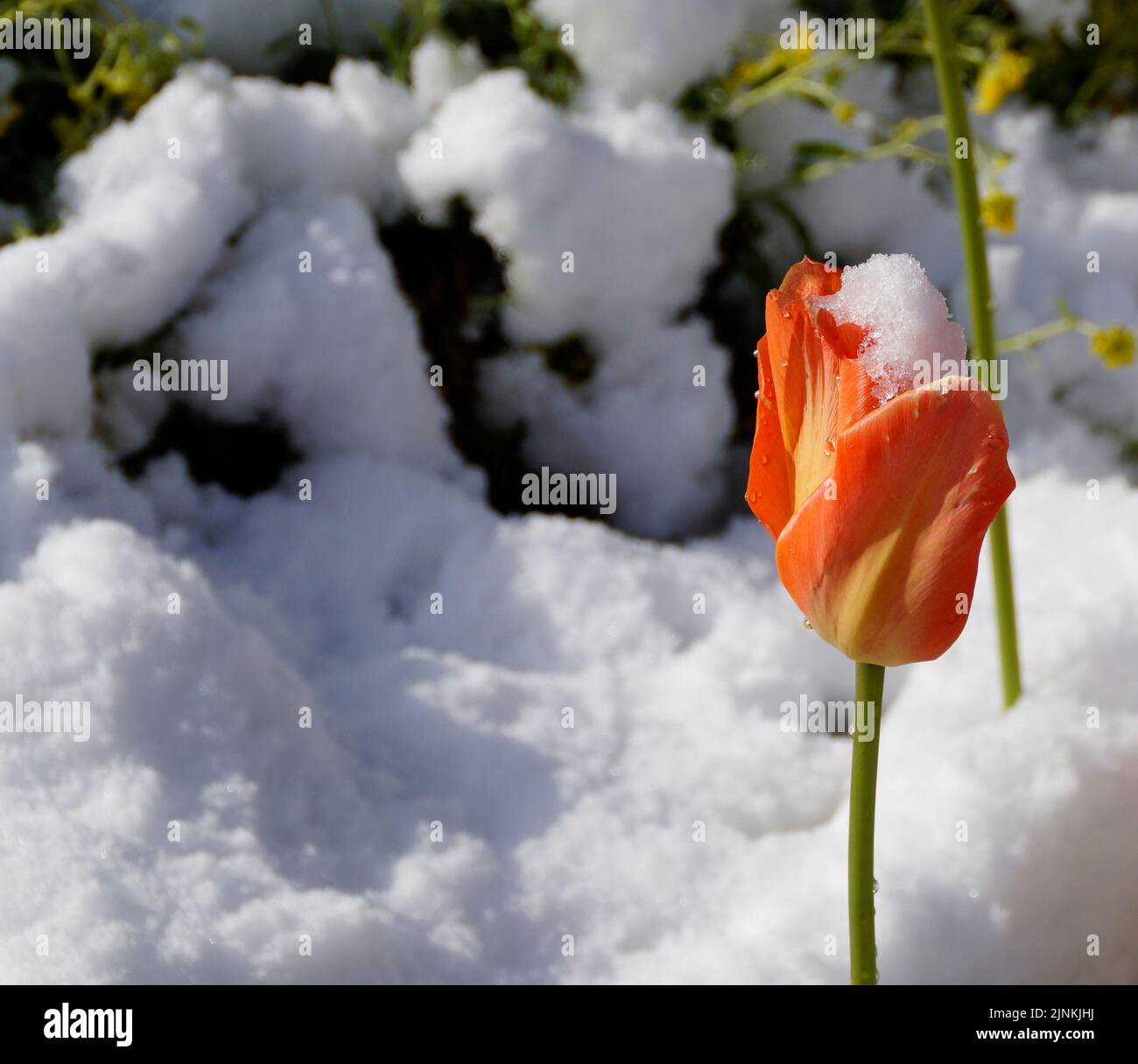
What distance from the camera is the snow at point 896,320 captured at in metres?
0.47

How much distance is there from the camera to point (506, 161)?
1229mm

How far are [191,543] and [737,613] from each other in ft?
1.67

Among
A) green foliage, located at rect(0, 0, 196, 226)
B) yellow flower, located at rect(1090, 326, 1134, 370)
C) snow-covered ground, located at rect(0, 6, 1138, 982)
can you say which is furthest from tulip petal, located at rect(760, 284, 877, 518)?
green foliage, located at rect(0, 0, 196, 226)

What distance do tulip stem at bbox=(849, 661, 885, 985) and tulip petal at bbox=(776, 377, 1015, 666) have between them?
0.04ft

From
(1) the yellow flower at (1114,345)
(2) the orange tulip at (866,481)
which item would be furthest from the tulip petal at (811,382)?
(1) the yellow flower at (1114,345)

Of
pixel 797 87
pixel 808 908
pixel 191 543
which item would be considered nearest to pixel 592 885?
pixel 808 908

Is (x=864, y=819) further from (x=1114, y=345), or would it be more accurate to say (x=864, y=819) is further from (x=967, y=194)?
(x=1114, y=345)

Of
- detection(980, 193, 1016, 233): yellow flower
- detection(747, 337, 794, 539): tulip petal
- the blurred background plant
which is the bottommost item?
detection(747, 337, 794, 539): tulip petal

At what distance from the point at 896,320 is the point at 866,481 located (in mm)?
65

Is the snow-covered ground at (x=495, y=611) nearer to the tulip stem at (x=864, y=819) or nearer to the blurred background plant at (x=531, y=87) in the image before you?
the blurred background plant at (x=531, y=87)

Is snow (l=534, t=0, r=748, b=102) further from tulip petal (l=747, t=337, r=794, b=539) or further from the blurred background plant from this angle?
tulip petal (l=747, t=337, r=794, b=539)

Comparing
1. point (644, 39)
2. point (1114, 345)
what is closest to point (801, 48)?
point (644, 39)

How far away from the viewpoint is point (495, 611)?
1154 millimetres

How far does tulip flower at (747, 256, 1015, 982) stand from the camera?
0.45 metres
